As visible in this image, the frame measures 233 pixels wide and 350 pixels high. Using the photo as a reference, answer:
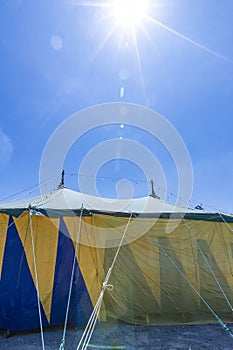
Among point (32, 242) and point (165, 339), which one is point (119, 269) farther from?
point (32, 242)

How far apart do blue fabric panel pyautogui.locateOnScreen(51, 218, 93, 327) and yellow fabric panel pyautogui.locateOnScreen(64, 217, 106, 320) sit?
8 centimetres

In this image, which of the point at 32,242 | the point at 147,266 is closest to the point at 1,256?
the point at 32,242

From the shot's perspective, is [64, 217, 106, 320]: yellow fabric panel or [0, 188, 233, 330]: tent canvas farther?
[64, 217, 106, 320]: yellow fabric panel

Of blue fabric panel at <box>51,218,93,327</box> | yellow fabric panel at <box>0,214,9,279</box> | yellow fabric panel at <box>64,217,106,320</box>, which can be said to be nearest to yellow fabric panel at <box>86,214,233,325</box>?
yellow fabric panel at <box>64,217,106,320</box>

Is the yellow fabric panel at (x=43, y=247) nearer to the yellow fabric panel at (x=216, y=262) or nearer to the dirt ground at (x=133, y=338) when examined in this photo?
the dirt ground at (x=133, y=338)

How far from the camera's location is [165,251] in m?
4.11

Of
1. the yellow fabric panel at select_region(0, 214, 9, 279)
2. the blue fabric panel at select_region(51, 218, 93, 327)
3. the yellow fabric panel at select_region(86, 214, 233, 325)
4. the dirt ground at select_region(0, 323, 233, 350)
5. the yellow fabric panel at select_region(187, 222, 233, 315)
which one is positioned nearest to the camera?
the dirt ground at select_region(0, 323, 233, 350)

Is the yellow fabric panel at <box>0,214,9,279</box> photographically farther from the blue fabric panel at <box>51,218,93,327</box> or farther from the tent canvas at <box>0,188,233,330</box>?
the blue fabric panel at <box>51,218,93,327</box>

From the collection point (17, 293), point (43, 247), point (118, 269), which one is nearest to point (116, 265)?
point (118, 269)

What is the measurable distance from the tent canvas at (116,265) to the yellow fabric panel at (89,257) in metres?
0.01

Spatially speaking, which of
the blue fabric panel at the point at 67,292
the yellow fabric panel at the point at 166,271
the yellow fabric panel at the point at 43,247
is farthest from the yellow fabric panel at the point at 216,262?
the yellow fabric panel at the point at 43,247

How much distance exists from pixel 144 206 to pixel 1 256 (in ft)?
9.42

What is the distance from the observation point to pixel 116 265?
3.88 m

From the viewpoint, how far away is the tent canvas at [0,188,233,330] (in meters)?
3.39
